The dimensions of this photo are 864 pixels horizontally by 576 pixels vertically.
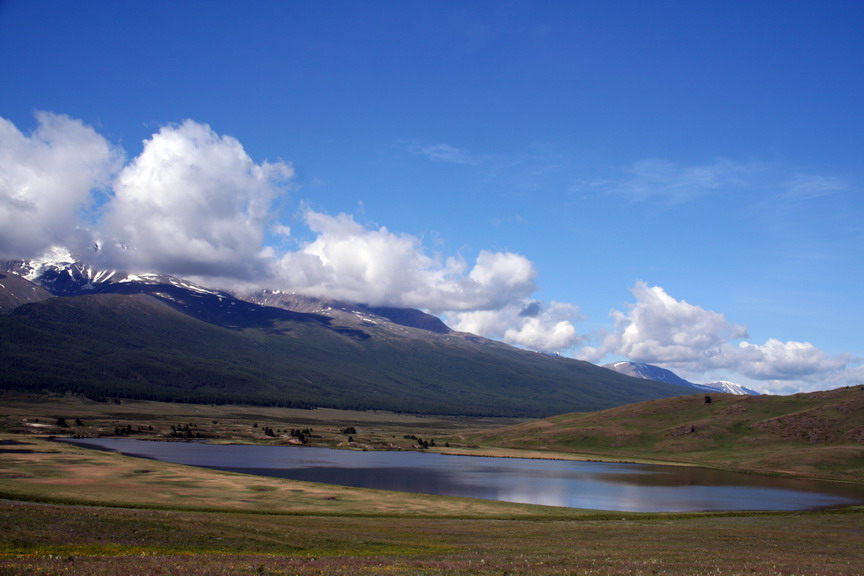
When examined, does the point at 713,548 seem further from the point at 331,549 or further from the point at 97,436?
the point at 97,436

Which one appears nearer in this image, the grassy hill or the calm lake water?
the calm lake water

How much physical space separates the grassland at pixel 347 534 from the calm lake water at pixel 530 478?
489 inches

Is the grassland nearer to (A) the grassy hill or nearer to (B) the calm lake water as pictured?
(B) the calm lake water

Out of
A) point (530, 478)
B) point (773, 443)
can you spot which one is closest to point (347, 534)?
point (530, 478)

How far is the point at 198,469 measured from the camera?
10550 cm

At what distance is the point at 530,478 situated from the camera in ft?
391

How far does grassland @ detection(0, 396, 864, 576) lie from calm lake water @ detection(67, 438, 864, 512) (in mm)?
12409

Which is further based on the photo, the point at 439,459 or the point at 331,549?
the point at 439,459

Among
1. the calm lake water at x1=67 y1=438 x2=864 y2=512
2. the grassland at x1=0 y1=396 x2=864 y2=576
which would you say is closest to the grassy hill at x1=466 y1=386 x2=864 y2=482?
the calm lake water at x1=67 y1=438 x2=864 y2=512

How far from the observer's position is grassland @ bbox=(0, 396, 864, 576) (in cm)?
3459

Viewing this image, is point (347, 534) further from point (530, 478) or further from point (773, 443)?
point (773, 443)

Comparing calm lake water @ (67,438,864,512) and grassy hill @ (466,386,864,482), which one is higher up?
grassy hill @ (466,386,864,482)

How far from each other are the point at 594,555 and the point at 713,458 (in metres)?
144

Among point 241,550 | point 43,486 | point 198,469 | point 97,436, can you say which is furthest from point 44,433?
point 241,550
